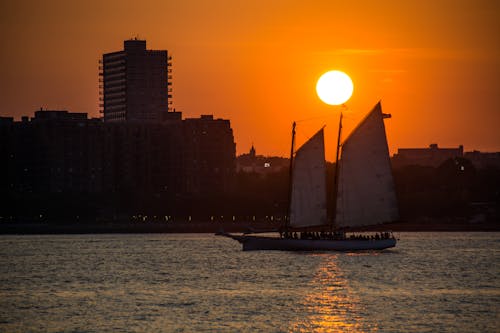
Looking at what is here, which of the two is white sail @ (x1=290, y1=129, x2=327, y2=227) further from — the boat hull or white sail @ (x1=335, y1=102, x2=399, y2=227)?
white sail @ (x1=335, y1=102, x2=399, y2=227)

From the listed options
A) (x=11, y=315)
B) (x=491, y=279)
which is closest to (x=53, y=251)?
(x=491, y=279)

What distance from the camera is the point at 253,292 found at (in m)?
99.4

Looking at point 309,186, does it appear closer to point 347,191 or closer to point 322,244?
point 347,191

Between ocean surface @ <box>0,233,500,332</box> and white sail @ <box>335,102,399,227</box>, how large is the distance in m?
4.74

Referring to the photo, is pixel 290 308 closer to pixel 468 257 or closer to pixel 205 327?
pixel 205 327

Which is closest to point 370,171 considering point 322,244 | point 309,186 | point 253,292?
point 309,186

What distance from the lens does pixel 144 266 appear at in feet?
438

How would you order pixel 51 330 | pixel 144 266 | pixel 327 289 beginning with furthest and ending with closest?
pixel 144 266, pixel 327 289, pixel 51 330

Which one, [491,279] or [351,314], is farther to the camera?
[491,279]

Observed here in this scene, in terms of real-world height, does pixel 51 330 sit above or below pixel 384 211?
below

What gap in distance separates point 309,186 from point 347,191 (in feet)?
15.3

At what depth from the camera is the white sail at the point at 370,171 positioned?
5669 inches

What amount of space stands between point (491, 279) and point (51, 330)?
4725 centimetres

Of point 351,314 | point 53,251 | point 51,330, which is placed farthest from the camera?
point 53,251
